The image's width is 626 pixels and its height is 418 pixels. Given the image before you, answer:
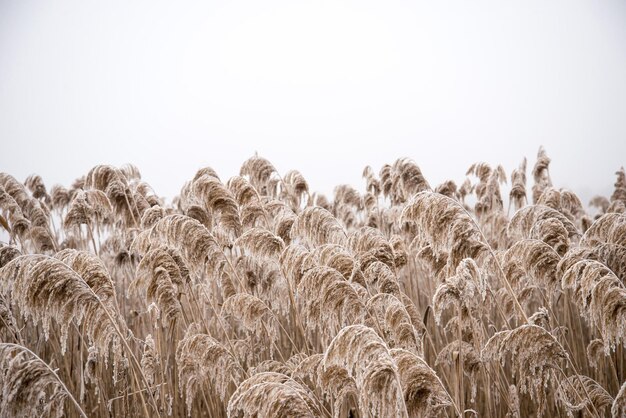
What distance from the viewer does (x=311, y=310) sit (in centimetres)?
275

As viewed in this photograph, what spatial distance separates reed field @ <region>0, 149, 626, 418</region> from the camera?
6.81ft

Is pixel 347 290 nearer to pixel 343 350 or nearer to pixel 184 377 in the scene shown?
pixel 343 350

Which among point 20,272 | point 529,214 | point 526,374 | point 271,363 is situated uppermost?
point 20,272

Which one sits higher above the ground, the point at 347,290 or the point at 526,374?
the point at 347,290

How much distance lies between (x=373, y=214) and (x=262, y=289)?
2514 mm

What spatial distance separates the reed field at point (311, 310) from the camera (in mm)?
2074

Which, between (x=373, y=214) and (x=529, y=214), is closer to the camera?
(x=529, y=214)

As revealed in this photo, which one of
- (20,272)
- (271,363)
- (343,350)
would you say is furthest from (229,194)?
(343,350)

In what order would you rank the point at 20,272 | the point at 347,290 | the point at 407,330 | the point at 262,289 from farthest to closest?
the point at 262,289 → the point at 407,330 → the point at 347,290 → the point at 20,272

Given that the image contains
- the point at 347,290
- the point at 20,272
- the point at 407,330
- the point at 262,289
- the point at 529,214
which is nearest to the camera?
the point at 20,272

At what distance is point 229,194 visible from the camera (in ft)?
12.2

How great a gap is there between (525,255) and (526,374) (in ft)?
2.86

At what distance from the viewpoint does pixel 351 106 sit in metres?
178

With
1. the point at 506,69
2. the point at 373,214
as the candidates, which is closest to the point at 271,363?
the point at 373,214
